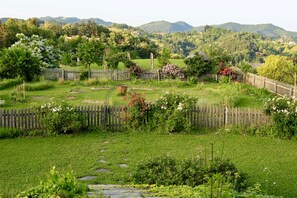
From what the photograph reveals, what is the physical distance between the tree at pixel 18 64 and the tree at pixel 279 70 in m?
17.7

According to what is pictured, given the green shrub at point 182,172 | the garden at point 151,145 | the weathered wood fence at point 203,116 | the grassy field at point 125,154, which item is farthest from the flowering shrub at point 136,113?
the green shrub at point 182,172

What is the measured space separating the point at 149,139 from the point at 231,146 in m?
2.77

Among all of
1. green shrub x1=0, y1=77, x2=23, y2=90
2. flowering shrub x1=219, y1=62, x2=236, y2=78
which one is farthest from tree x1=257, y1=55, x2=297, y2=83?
green shrub x1=0, y1=77, x2=23, y2=90

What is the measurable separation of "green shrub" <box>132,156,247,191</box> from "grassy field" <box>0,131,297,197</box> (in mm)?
736

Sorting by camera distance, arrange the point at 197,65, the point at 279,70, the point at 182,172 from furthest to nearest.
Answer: the point at 197,65, the point at 279,70, the point at 182,172

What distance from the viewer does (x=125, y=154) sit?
1088 centimetres

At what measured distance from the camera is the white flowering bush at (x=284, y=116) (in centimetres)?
1247

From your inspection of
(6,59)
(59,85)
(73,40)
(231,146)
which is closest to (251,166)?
(231,146)

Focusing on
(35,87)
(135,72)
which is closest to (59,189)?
(35,87)

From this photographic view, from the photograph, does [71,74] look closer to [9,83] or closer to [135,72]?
[135,72]

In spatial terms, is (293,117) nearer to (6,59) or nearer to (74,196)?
(74,196)

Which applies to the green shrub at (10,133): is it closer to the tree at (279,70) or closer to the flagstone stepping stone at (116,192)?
the flagstone stepping stone at (116,192)

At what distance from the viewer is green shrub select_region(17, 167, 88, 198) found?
15.6 feet

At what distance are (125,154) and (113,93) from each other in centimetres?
1202
